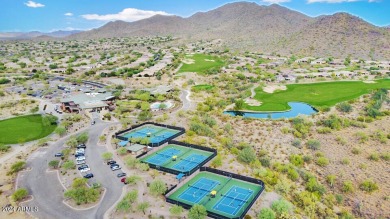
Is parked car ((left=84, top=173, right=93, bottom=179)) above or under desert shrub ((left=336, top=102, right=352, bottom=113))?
under

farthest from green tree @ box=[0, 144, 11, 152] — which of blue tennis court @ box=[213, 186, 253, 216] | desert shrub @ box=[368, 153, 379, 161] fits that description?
desert shrub @ box=[368, 153, 379, 161]

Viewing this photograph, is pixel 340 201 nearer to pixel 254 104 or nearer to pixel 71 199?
pixel 71 199

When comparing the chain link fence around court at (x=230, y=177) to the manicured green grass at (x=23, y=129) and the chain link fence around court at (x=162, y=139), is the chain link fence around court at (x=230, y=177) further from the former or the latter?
the manicured green grass at (x=23, y=129)

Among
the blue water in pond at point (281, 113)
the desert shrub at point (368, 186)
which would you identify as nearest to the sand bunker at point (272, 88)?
the blue water in pond at point (281, 113)

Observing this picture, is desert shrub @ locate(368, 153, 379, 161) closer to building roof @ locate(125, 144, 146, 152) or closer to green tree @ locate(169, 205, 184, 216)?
green tree @ locate(169, 205, 184, 216)

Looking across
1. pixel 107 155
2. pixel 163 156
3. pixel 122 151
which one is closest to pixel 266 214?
pixel 163 156

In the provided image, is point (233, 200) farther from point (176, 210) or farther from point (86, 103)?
point (86, 103)
